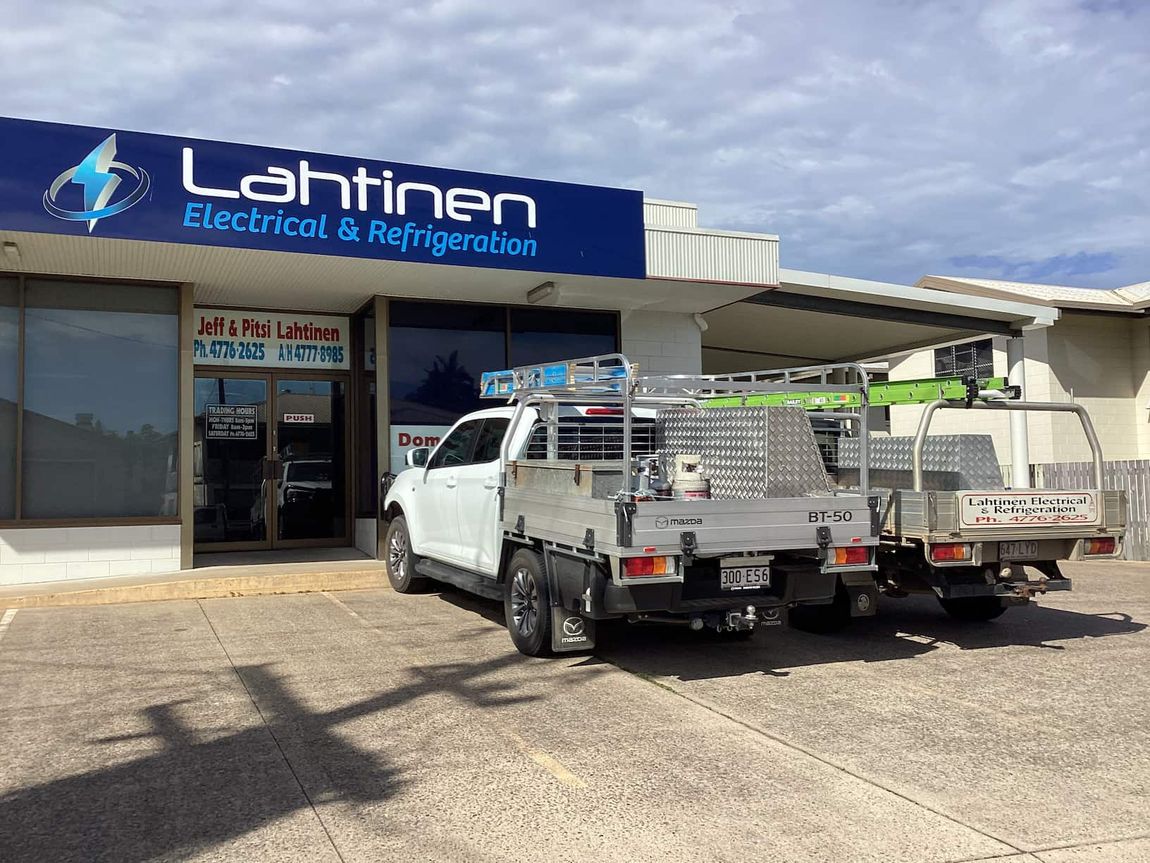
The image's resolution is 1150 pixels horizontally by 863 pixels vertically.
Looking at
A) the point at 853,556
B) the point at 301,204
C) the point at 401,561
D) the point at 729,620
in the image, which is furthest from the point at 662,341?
the point at 729,620

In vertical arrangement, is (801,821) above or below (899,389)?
below

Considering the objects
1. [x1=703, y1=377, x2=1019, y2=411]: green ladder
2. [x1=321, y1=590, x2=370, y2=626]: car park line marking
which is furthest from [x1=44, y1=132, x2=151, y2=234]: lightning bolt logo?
[x1=703, y1=377, x2=1019, y2=411]: green ladder

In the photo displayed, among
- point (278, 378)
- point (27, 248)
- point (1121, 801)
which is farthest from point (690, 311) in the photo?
point (1121, 801)

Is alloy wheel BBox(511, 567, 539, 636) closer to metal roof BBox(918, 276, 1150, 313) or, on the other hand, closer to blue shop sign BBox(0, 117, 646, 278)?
blue shop sign BBox(0, 117, 646, 278)

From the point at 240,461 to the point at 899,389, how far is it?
9.14 meters

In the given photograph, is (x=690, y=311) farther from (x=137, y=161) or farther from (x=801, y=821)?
(x=801, y=821)

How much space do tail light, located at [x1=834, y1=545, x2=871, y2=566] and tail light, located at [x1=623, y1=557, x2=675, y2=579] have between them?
53.0 inches

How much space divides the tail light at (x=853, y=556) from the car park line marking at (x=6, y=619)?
698 centimetres

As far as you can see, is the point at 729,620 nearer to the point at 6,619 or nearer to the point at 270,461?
the point at 6,619

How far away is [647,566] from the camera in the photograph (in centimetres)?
600

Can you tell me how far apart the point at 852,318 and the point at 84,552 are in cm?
1167

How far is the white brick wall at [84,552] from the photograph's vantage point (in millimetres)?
10727

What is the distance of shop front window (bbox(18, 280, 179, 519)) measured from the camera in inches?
431

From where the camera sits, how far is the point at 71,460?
435 inches
